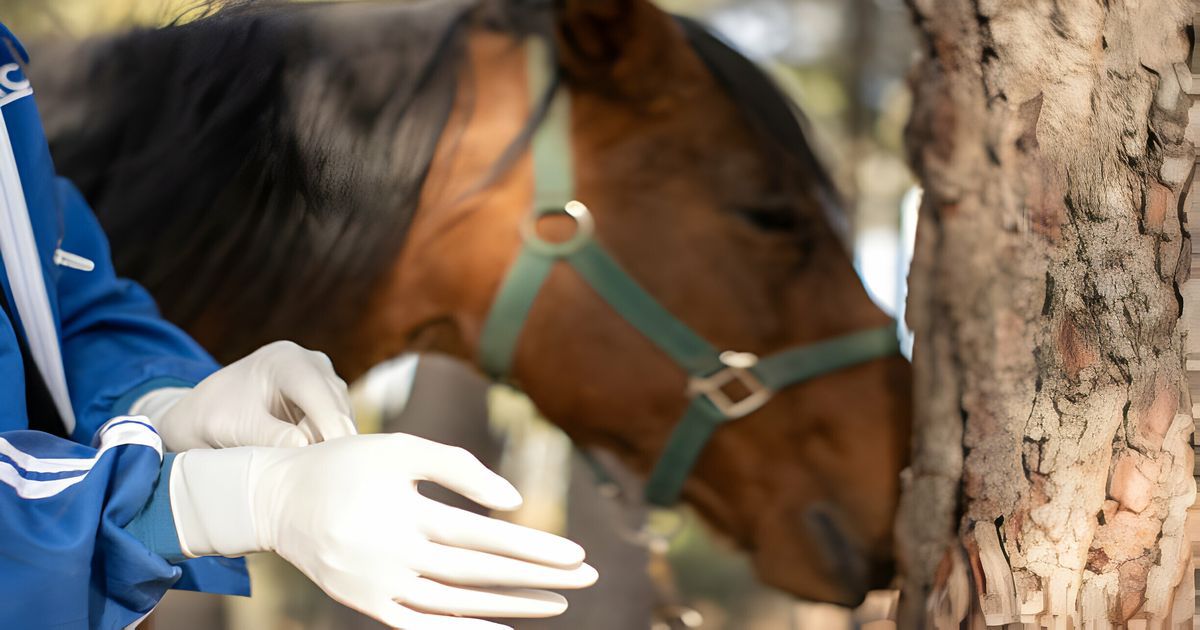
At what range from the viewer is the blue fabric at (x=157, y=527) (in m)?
0.32

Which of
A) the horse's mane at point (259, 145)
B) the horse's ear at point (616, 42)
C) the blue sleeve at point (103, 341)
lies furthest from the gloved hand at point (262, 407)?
A: the horse's ear at point (616, 42)

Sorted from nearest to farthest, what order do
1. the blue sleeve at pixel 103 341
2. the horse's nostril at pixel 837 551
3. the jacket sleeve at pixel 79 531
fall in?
the jacket sleeve at pixel 79 531, the blue sleeve at pixel 103 341, the horse's nostril at pixel 837 551

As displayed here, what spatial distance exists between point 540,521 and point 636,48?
1.59 ft

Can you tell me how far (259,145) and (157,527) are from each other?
1.42 feet

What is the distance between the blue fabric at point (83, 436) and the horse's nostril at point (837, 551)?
1.43 ft

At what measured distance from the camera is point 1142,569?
46 cm

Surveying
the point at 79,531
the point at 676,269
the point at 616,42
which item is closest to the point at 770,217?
the point at 676,269

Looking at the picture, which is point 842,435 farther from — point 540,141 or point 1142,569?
point 540,141

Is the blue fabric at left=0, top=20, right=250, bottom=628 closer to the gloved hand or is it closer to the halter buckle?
the gloved hand

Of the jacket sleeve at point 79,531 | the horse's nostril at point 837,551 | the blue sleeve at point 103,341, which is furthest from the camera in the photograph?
the horse's nostril at point 837,551

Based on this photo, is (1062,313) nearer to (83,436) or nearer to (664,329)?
(664,329)

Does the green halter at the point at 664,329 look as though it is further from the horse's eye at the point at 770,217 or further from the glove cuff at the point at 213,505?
the glove cuff at the point at 213,505

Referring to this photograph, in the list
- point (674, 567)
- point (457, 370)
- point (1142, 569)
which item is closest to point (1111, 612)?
point (1142, 569)

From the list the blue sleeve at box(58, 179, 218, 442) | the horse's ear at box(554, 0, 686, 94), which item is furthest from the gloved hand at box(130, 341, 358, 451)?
the horse's ear at box(554, 0, 686, 94)
